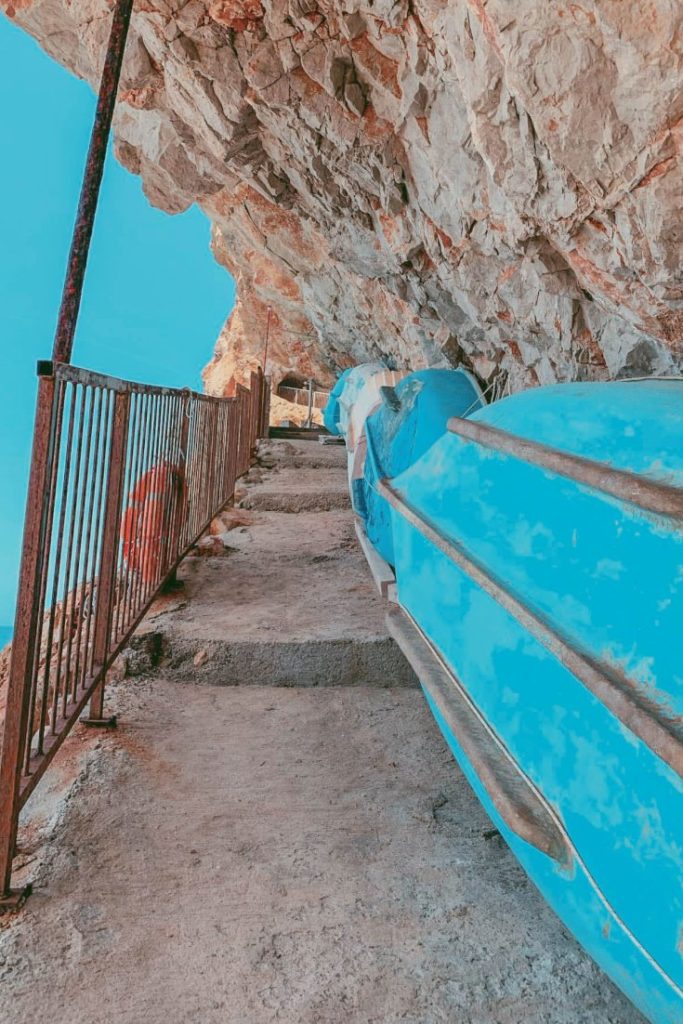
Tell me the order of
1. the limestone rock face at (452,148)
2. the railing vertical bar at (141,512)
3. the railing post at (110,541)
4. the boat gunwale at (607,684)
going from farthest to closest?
the railing vertical bar at (141,512) → the limestone rock face at (452,148) → the railing post at (110,541) → the boat gunwale at (607,684)

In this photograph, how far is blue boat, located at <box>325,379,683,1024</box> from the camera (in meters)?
1.29

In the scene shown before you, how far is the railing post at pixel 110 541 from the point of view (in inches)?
104

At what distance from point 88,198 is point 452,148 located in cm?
259

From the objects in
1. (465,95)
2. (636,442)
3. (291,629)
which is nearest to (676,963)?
(636,442)

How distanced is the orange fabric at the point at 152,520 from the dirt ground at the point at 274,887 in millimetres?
824

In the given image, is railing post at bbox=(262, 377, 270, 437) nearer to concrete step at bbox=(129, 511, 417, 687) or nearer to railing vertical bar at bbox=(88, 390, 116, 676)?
concrete step at bbox=(129, 511, 417, 687)

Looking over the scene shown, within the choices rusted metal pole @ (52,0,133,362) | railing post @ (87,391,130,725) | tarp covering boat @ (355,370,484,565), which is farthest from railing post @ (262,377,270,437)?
railing post @ (87,391,130,725)

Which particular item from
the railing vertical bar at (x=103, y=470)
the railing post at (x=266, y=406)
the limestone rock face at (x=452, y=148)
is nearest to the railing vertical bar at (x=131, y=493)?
the railing vertical bar at (x=103, y=470)

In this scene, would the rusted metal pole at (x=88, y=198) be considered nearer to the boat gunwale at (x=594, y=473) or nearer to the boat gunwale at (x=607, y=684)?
the boat gunwale at (x=594, y=473)

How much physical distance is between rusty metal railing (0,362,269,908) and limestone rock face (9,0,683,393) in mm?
2295

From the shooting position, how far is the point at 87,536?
2.38m

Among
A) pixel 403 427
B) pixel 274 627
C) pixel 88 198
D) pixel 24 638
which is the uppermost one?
pixel 88 198

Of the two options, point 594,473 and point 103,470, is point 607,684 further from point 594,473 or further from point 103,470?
point 103,470

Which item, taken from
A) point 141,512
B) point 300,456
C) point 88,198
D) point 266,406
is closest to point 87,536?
point 141,512
